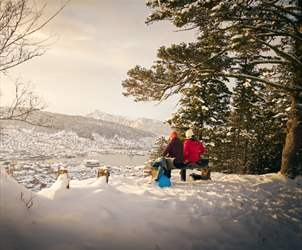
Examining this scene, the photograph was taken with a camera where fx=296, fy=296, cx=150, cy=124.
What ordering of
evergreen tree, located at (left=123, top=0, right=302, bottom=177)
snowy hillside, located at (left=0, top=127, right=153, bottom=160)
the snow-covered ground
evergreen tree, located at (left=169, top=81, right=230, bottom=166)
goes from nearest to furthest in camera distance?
1. the snow-covered ground
2. evergreen tree, located at (left=123, top=0, right=302, bottom=177)
3. evergreen tree, located at (left=169, top=81, right=230, bottom=166)
4. snowy hillside, located at (left=0, top=127, right=153, bottom=160)

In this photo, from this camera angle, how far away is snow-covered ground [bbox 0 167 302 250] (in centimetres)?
457

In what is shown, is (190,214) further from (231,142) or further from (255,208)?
(231,142)

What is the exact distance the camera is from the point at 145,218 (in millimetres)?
5762

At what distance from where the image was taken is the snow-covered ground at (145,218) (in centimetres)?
457

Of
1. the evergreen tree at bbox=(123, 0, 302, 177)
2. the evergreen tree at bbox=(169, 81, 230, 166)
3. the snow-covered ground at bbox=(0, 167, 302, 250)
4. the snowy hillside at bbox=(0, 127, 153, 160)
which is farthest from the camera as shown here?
the snowy hillside at bbox=(0, 127, 153, 160)

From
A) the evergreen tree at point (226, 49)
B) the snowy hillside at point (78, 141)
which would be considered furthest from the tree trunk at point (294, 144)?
the snowy hillside at point (78, 141)

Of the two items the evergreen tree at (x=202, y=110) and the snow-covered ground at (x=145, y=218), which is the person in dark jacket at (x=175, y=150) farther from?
the evergreen tree at (x=202, y=110)

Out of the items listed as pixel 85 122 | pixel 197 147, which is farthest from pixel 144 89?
pixel 85 122

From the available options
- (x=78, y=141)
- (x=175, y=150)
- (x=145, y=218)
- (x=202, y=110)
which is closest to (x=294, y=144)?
(x=175, y=150)

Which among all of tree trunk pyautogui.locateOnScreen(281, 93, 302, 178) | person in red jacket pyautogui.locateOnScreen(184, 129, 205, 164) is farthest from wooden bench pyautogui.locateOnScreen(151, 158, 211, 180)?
tree trunk pyautogui.locateOnScreen(281, 93, 302, 178)

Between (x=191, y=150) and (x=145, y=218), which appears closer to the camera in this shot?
(x=145, y=218)

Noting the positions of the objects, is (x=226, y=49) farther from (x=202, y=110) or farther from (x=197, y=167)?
(x=202, y=110)

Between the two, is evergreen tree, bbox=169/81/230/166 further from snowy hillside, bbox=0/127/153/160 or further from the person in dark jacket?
snowy hillside, bbox=0/127/153/160

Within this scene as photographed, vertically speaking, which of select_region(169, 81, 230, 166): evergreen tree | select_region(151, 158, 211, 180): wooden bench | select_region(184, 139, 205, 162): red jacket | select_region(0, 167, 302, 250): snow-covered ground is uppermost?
select_region(169, 81, 230, 166): evergreen tree
